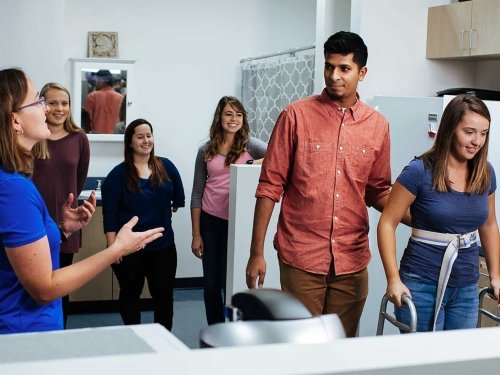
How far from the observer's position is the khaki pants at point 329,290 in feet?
8.18

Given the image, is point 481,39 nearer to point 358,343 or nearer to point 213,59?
point 213,59

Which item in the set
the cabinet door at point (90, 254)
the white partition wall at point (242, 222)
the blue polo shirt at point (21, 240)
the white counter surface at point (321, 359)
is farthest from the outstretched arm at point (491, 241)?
the cabinet door at point (90, 254)

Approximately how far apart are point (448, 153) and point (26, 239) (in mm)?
1446

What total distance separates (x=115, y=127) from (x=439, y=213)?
12.4ft

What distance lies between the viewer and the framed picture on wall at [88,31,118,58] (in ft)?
18.7

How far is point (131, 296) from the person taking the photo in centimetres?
404

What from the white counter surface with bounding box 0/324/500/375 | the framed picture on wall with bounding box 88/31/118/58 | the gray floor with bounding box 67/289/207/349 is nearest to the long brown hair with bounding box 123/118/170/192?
the gray floor with bounding box 67/289/207/349

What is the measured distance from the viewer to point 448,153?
2492 mm

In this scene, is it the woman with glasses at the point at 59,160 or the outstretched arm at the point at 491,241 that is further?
the woman with glasses at the point at 59,160

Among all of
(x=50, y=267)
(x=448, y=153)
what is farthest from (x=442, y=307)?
(x=50, y=267)

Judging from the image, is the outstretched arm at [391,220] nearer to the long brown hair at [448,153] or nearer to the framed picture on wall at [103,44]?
the long brown hair at [448,153]

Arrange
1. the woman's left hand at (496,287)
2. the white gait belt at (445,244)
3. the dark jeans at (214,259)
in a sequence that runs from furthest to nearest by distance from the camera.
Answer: the dark jeans at (214,259)
the woman's left hand at (496,287)
the white gait belt at (445,244)

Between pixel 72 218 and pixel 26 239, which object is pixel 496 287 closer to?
pixel 72 218

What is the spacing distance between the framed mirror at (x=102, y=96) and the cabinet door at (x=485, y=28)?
2.66m
